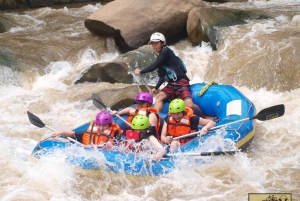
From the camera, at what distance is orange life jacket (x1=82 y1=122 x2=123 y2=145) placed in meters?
4.70

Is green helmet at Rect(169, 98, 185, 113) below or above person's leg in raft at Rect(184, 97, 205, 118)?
above

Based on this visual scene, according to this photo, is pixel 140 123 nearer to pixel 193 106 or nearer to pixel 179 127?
pixel 179 127

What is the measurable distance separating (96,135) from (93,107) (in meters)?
2.06

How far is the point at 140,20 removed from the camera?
29.1ft

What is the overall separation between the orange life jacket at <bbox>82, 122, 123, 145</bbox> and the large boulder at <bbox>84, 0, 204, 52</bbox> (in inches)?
165

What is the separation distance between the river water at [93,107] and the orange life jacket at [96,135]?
15.6 inches

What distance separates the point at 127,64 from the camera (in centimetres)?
771

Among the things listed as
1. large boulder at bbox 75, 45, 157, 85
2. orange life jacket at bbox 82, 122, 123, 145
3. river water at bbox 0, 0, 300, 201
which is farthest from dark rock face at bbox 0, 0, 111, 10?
orange life jacket at bbox 82, 122, 123, 145

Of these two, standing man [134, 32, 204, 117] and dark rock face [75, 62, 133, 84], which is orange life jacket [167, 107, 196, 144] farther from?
dark rock face [75, 62, 133, 84]

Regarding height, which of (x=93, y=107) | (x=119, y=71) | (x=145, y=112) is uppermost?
(x=145, y=112)

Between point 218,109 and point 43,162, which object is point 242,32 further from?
point 43,162

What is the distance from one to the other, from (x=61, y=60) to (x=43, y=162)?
4.73 metres

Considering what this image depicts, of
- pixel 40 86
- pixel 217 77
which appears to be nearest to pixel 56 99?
pixel 40 86

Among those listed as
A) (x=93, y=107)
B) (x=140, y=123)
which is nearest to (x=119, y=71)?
(x=93, y=107)
